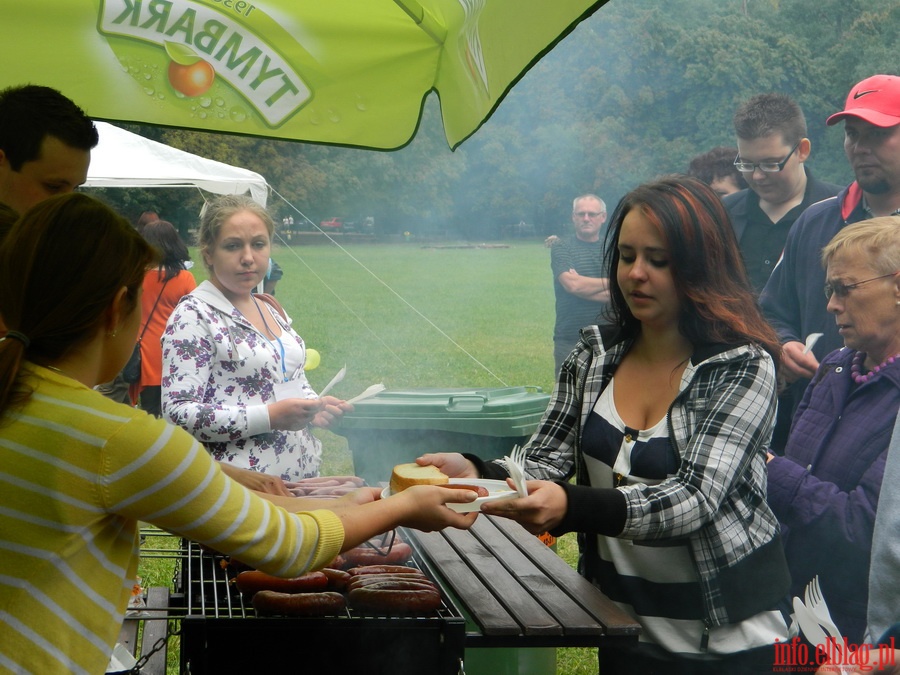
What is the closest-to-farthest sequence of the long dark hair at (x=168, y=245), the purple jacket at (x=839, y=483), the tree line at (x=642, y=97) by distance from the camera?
the purple jacket at (x=839, y=483), the long dark hair at (x=168, y=245), the tree line at (x=642, y=97)

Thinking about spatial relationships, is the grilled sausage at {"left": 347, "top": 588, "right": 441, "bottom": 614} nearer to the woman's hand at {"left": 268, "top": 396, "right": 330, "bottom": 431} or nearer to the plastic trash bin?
the woman's hand at {"left": 268, "top": 396, "right": 330, "bottom": 431}

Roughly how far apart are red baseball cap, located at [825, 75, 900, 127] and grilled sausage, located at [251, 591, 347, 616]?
8.78 feet

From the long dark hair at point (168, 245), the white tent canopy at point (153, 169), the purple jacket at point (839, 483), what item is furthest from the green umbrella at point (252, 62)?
the white tent canopy at point (153, 169)

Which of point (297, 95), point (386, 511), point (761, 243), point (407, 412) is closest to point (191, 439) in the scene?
point (386, 511)

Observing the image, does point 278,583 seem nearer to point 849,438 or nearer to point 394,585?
point 394,585

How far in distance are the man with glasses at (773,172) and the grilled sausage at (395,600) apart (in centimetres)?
271

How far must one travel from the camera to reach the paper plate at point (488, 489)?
2004 mm

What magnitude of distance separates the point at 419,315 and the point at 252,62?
14292 millimetres

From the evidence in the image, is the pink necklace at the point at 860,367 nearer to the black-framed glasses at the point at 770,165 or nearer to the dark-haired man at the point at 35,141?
the black-framed glasses at the point at 770,165

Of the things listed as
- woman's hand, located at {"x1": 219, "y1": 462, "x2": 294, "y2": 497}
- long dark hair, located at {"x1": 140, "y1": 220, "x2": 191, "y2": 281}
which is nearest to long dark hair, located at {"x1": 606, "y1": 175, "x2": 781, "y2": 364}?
woman's hand, located at {"x1": 219, "y1": 462, "x2": 294, "y2": 497}

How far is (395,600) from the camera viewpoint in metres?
1.96

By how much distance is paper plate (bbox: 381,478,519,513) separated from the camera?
2004 mm

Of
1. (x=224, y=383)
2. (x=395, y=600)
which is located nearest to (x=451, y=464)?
(x=395, y=600)

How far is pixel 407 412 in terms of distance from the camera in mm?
4383
